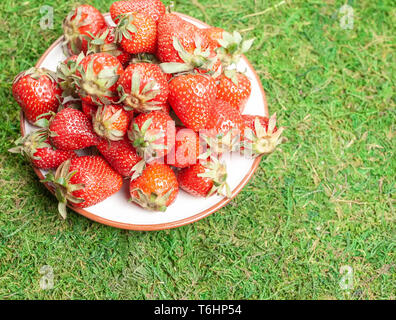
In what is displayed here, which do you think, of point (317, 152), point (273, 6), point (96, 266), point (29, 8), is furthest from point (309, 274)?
point (29, 8)

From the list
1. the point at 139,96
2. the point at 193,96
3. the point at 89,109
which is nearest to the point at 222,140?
the point at 193,96

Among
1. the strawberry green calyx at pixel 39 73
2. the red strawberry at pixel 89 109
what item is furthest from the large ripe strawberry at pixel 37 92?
the red strawberry at pixel 89 109

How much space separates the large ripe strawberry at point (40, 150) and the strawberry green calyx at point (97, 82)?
0.19 meters

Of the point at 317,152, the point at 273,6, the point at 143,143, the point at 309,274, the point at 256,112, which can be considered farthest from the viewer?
the point at 273,6

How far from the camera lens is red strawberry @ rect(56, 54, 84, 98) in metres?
1.05

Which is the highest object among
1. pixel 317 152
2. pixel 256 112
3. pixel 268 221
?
pixel 256 112

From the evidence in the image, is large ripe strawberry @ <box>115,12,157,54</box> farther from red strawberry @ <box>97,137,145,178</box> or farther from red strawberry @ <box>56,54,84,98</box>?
red strawberry @ <box>97,137,145,178</box>

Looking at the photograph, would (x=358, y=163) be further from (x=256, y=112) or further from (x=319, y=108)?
(x=256, y=112)

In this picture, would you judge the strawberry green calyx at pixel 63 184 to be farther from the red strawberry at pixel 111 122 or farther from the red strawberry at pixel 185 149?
the red strawberry at pixel 185 149

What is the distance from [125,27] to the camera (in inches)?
40.3

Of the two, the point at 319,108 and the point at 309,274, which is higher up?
the point at 319,108

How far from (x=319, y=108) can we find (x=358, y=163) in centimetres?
24

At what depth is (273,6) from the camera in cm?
162

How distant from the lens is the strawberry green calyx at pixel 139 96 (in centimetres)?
95
